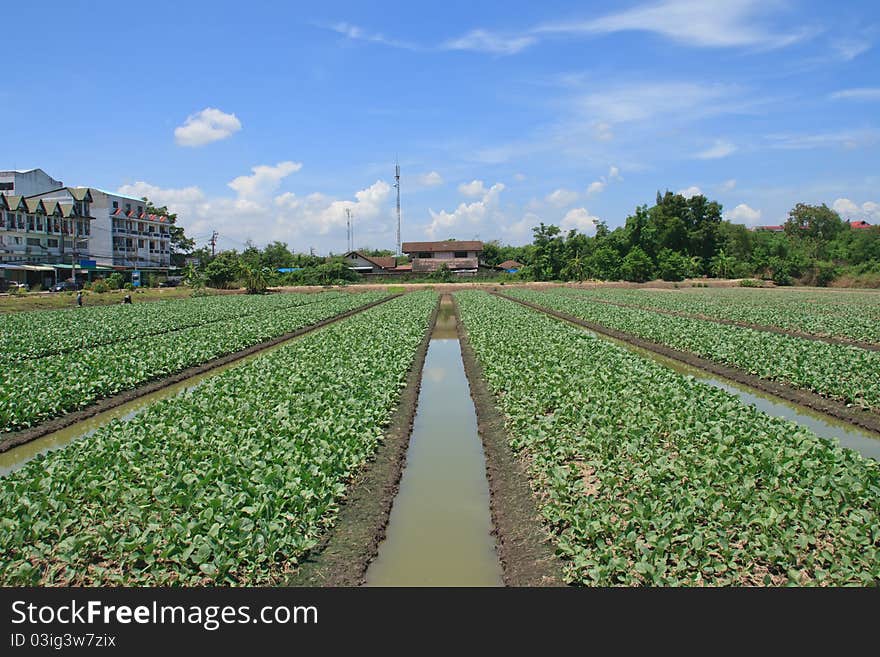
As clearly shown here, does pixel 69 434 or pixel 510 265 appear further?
pixel 510 265

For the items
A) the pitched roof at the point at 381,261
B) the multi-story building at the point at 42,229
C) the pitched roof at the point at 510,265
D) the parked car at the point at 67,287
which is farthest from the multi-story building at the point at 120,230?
the pitched roof at the point at 510,265

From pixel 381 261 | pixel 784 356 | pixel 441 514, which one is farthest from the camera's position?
pixel 381 261

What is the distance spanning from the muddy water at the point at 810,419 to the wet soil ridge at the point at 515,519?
4.39 m

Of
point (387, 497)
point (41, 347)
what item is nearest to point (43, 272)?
point (41, 347)

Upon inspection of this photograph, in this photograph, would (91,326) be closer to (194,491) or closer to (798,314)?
(194,491)

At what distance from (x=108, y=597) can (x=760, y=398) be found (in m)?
13.5

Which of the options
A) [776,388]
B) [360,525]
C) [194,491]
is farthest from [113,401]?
[776,388]

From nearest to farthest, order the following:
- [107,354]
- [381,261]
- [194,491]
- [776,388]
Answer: [194,491], [776,388], [107,354], [381,261]

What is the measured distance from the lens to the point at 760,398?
1390cm

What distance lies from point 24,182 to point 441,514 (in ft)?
248

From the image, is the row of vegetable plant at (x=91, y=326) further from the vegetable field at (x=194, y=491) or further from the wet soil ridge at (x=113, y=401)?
the vegetable field at (x=194, y=491)

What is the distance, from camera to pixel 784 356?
16.4 metres

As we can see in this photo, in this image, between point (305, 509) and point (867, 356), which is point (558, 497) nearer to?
point (305, 509)

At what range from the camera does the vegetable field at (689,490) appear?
545cm
